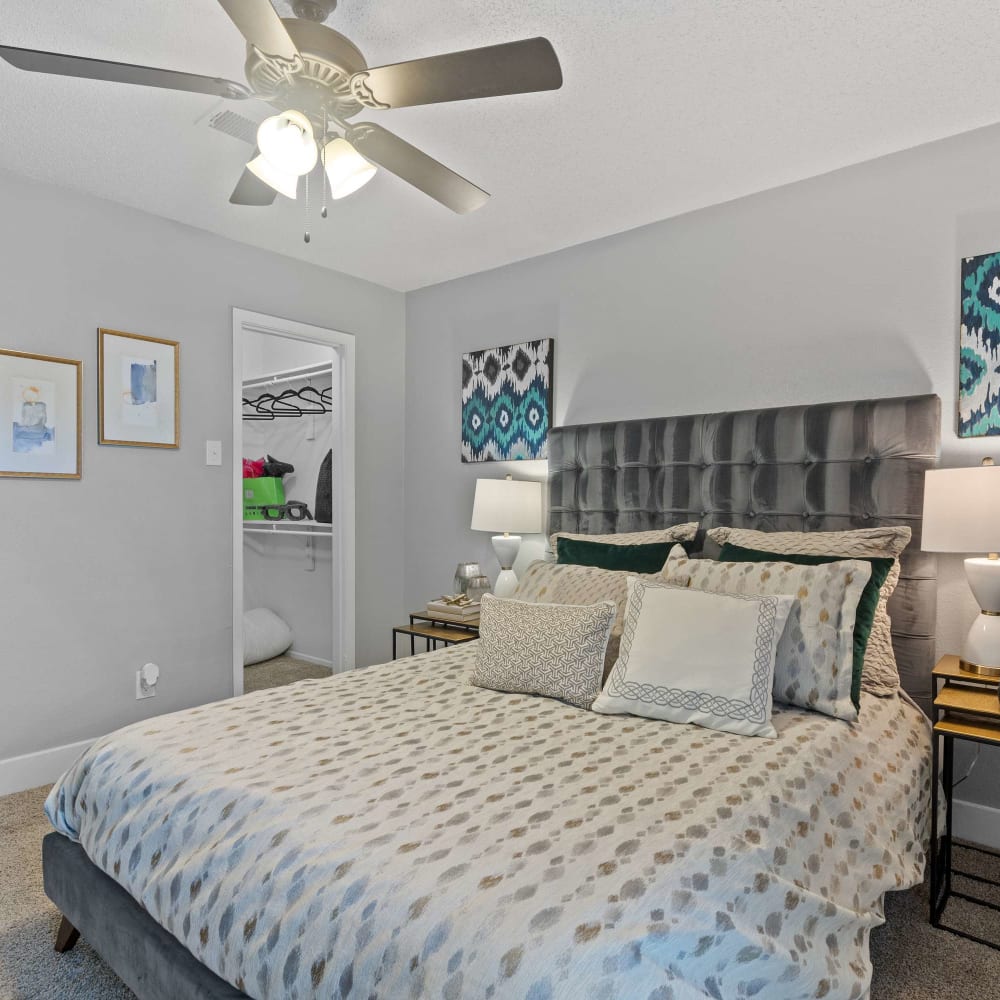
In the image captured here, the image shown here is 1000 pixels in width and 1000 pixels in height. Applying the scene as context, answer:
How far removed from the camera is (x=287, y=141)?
5.57 feet

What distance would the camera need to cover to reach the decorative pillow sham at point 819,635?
1.88 m

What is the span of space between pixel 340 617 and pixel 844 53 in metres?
3.44

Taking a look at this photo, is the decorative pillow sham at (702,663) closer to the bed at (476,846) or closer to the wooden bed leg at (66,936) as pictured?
the bed at (476,846)

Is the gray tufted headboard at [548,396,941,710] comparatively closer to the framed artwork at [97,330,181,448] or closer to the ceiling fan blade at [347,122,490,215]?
the ceiling fan blade at [347,122,490,215]

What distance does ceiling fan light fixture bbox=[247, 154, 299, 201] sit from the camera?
1814mm

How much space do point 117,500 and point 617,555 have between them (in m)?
2.24

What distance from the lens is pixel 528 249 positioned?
353 centimetres

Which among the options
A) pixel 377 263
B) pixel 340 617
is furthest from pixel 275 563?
pixel 377 263

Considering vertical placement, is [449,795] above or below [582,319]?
below

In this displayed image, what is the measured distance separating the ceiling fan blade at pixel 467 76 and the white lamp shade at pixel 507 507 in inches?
77.3

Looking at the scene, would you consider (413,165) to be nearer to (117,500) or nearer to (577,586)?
(577,586)

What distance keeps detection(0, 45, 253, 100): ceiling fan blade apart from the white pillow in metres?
3.62

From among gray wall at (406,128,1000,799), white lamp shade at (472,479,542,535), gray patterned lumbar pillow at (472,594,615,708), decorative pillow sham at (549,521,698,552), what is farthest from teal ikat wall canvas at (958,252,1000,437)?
white lamp shade at (472,479,542,535)

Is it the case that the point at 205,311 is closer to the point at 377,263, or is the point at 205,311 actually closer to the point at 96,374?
the point at 96,374
